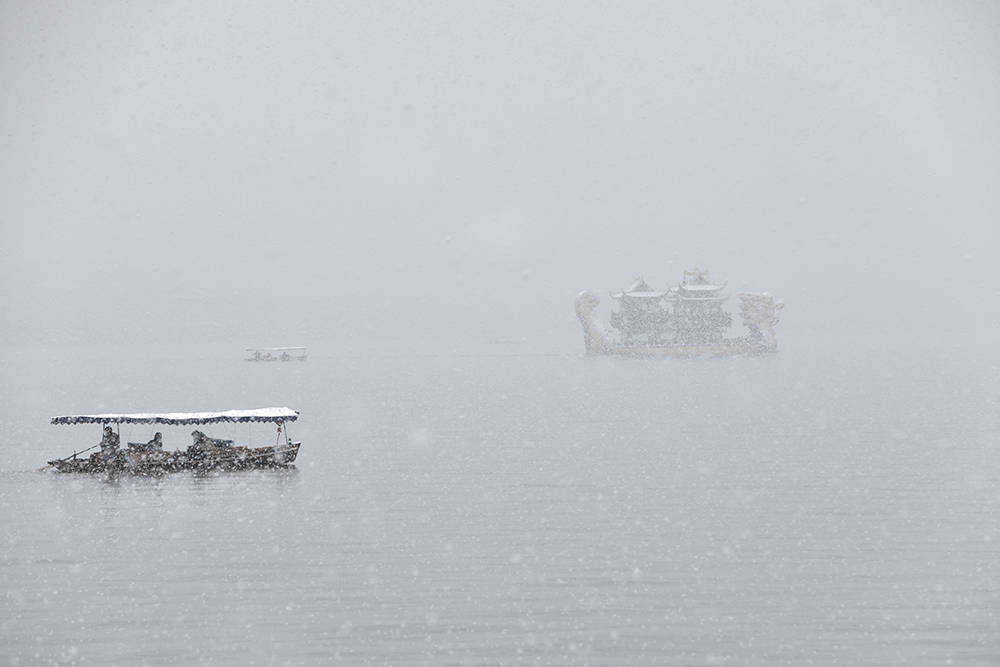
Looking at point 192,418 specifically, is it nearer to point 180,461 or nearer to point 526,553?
point 180,461

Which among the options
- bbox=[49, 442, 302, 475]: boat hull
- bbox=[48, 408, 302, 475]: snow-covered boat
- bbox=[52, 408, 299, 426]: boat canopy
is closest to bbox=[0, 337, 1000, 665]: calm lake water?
bbox=[49, 442, 302, 475]: boat hull

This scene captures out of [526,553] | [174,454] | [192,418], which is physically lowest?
[526,553]

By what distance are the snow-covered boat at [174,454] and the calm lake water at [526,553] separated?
3.15ft

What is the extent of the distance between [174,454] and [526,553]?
25.2m

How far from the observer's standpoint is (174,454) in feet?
186

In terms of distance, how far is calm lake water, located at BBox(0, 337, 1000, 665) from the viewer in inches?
1077

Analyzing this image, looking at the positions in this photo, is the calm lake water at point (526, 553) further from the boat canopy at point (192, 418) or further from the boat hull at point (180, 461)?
the boat canopy at point (192, 418)

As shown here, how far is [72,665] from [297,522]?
1728 cm

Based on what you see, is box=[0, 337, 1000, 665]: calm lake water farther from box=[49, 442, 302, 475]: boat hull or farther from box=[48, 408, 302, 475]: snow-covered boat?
box=[48, 408, 302, 475]: snow-covered boat

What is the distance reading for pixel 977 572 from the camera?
3412 centimetres

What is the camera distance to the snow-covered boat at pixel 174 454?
55438 mm

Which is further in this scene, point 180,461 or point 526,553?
point 180,461

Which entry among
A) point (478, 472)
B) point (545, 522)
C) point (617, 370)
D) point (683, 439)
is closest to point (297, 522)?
point (545, 522)

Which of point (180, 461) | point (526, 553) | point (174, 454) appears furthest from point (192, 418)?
point (526, 553)
